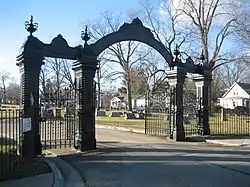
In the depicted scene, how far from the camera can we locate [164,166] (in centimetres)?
962

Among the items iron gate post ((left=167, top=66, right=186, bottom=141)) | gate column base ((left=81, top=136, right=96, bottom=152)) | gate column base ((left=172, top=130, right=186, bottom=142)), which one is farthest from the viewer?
iron gate post ((left=167, top=66, right=186, bottom=141))

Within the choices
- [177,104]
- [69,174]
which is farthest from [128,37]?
[69,174]

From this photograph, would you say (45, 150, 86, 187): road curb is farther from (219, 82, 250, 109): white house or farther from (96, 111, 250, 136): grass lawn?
(219, 82, 250, 109): white house

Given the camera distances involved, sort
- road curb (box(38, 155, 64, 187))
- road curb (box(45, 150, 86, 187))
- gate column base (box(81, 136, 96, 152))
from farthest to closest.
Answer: gate column base (box(81, 136, 96, 152))
road curb (box(45, 150, 86, 187))
road curb (box(38, 155, 64, 187))

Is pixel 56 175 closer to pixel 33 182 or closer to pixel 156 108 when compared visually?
pixel 33 182

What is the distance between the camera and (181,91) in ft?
50.9

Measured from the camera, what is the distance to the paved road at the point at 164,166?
7.84 metres

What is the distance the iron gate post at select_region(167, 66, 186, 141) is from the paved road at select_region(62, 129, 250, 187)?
5.11ft

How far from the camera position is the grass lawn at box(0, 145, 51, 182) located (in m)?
8.45

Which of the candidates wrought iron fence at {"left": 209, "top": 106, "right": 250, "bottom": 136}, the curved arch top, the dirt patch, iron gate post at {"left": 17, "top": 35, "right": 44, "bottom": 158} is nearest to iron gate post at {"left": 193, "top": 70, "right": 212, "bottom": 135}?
wrought iron fence at {"left": 209, "top": 106, "right": 250, "bottom": 136}

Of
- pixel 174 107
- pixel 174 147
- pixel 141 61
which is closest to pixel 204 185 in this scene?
pixel 174 147

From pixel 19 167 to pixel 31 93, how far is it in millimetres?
2621

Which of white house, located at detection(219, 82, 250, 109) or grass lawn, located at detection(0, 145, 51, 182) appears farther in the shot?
white house, located at detection(219, 82, 250, 109)

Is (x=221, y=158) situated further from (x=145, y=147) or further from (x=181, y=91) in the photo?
(x=181, y=91)
